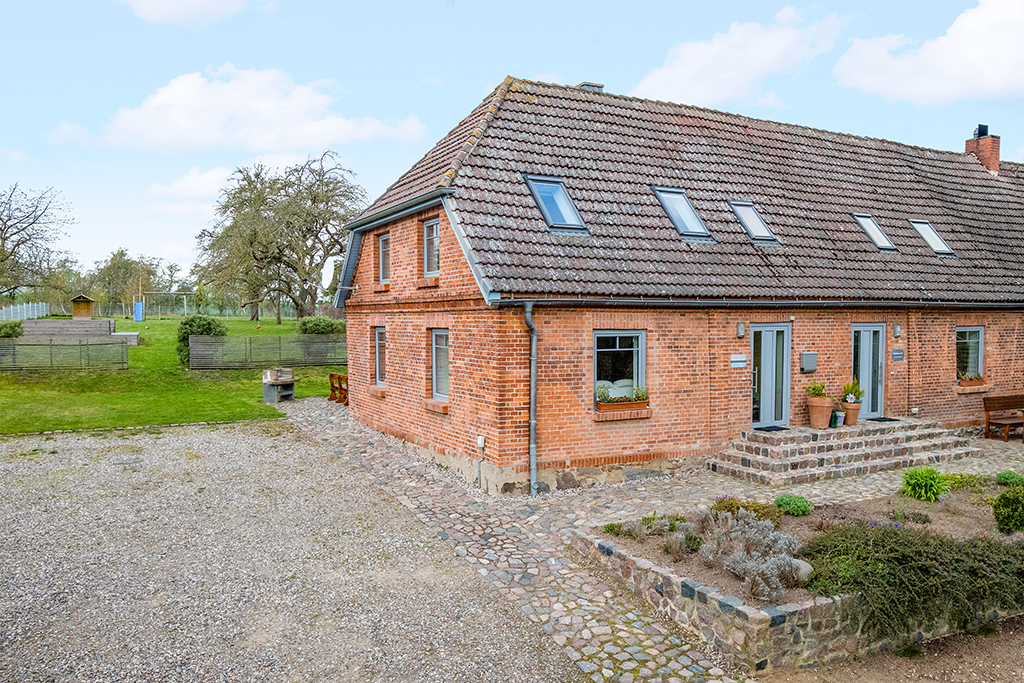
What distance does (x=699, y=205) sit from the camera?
1412cm

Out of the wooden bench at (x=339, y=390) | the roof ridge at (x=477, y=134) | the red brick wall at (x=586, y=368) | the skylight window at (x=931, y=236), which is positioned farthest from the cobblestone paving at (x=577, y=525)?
the wooden bench at (x=339, y=390)

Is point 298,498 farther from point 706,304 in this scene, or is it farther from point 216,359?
point 216,359

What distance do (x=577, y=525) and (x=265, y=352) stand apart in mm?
21921

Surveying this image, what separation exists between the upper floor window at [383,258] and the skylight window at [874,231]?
35.8ft

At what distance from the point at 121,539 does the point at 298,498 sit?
2.63 m

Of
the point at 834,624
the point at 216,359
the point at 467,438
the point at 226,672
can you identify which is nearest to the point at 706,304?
the point at 467,438

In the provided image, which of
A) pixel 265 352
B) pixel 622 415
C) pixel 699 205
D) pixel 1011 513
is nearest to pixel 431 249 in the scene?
pixel 622 415

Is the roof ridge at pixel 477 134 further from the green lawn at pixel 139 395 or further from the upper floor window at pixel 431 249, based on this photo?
the green lawn at pixel 139 395

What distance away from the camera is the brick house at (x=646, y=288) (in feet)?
37.3

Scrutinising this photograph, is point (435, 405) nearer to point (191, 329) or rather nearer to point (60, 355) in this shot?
point (191, 329)

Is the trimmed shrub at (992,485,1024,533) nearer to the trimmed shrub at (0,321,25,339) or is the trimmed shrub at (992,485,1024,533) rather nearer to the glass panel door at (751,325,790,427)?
the glass panel door at (751,325,790,427)

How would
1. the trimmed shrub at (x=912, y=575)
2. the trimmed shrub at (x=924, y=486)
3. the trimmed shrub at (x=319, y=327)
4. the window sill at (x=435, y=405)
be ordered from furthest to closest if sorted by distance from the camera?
the trimmed shrub at (x=319, y=327), the window sill at (x=435, y=405), the trimmed shrub at (x=924, y=486), the trimmed shrub at (x=912, y=575)

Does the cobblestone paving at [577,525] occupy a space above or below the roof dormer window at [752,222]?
below

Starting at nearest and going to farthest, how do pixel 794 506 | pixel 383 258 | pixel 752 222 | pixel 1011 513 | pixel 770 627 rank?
1. pixel 770 627
2. pixel 1011 513
3. pixel 794 506
4. pixel 752 222
5. pixel 383 258
